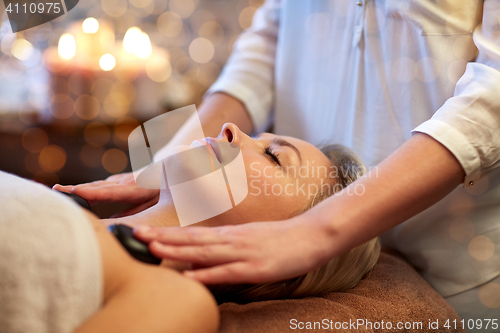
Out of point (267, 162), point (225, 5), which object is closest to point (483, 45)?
point (267, 162)

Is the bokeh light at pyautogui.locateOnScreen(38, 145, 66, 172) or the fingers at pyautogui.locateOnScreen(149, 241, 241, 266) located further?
the bokeh light at pyautogui.locateOnScreen(38, 145, 66, 172)

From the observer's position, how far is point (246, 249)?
0.51 m

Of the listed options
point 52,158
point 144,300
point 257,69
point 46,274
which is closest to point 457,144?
point 144,300

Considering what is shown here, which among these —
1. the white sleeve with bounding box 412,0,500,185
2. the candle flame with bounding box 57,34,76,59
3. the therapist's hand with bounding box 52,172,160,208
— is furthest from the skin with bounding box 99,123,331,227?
the candle flame with bounding box 57,34,76,59

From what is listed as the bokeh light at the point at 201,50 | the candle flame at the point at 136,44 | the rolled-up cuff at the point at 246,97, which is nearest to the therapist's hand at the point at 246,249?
the rolled-up cuff at the point at 246,97

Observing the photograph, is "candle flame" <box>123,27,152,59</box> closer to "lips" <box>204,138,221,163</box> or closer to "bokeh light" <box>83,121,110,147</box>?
"bokeh light" <box>83,121,110,147</box>

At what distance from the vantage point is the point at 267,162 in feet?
2.48

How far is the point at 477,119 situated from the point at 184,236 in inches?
21.6

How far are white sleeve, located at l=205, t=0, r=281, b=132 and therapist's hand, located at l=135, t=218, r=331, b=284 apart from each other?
0.70 m

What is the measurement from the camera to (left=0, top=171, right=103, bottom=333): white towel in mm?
459

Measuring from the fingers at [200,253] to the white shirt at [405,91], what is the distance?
1.37ft

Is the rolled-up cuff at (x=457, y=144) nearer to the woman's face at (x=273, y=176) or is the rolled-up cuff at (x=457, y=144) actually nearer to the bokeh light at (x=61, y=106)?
the woman's face at (x=273, y=176)

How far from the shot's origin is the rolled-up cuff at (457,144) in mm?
595

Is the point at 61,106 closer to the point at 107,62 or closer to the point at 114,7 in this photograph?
the point at 107,62
